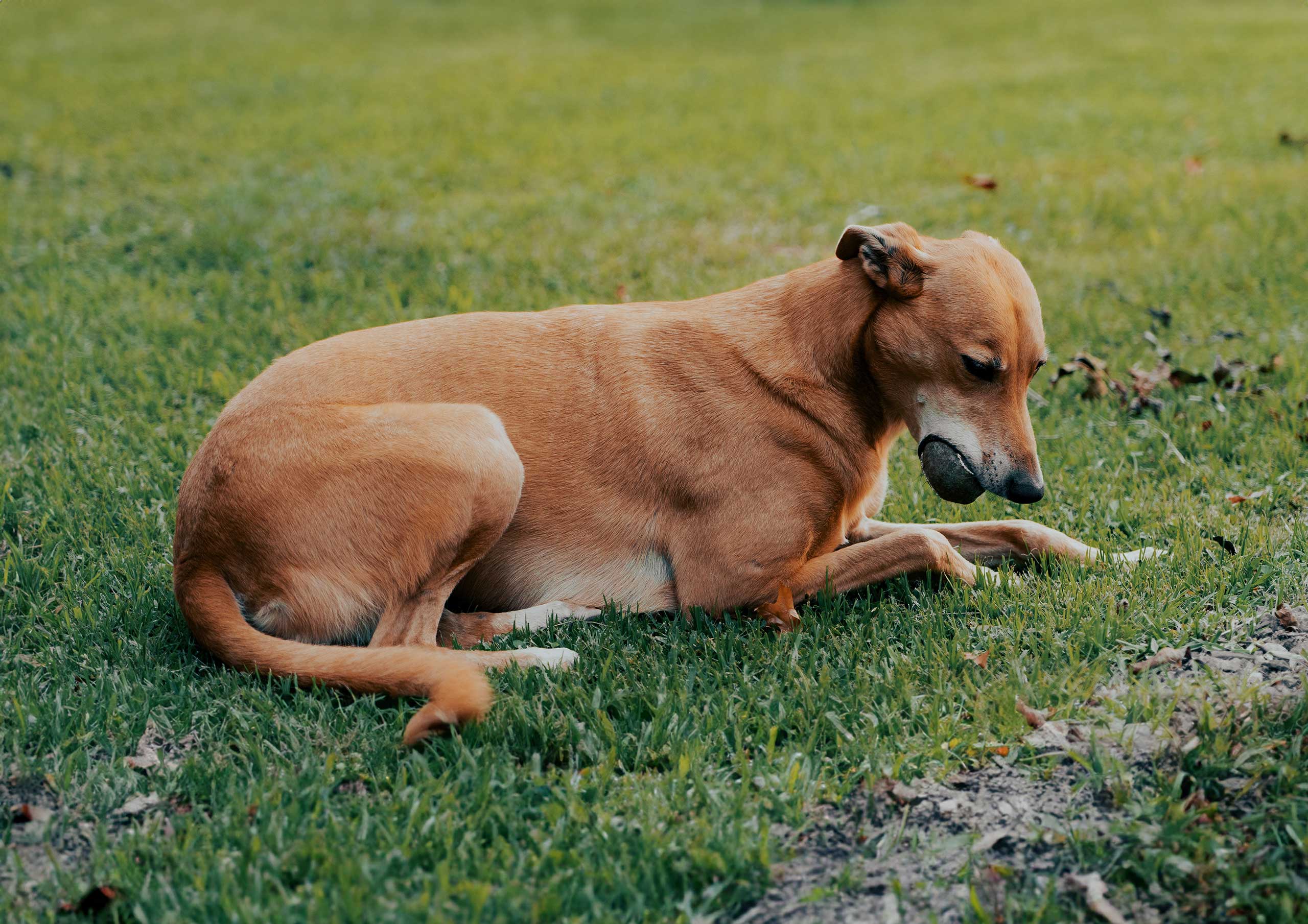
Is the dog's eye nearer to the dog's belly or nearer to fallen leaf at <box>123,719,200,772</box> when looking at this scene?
the dog's belly

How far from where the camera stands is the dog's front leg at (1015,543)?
435cm

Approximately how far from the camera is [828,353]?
4211 millimetres

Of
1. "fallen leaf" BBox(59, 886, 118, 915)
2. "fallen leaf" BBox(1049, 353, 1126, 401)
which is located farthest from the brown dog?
"fallen leaf" BBox(1049, 353, 1126, 401)

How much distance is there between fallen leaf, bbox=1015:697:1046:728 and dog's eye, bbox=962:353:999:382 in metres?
1.10

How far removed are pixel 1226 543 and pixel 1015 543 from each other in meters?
0.75

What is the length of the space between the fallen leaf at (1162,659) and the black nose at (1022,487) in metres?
0.62

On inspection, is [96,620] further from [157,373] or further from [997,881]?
[997,881]

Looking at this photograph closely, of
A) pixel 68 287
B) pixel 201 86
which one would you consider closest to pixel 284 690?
pixel 68 287

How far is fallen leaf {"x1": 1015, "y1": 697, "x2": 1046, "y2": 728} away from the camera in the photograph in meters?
3.38

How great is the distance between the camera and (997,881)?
2844 mm

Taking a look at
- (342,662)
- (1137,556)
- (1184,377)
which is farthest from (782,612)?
(1184,377)

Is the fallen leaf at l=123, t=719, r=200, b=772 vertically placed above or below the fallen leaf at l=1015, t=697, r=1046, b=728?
below

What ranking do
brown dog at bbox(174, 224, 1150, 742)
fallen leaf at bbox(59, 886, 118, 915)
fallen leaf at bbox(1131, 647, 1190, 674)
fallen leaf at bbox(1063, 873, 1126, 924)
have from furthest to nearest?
brown dog at bbox(174, 224, 1150, 742) < fallen leaf at bbox(1131, 647, 1190, 674) < fallen leaf at bbox(59, 886, 118, 915) < fallen leaf at bbox(1063, 873, 1126, 924)

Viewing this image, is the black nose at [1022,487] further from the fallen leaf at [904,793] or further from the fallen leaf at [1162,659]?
the fallen leaf at [904,793]
